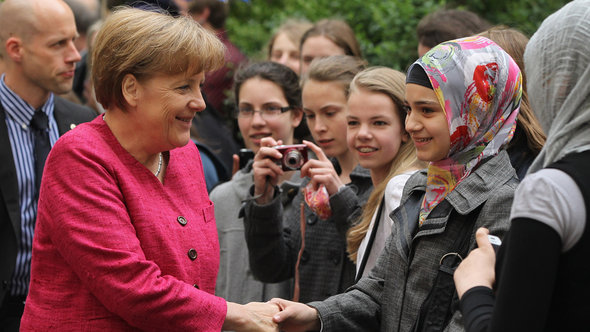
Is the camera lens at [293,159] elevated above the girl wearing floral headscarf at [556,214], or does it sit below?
below

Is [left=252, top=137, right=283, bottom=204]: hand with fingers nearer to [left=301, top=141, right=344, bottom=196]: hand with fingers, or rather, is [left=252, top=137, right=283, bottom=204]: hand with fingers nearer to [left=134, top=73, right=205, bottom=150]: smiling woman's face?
[left=301, top=141, right=344, bottom=196]: hand with fingers

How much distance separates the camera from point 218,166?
516 cm

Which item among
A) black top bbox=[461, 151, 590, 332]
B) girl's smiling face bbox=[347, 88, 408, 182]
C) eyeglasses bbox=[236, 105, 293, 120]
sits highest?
black top bbox=[461, 151, 590, 332]

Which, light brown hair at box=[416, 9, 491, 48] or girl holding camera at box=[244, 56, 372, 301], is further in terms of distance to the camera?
light brown hair at box=[416, 9, 491, 48]

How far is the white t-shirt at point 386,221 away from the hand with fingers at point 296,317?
371 mm

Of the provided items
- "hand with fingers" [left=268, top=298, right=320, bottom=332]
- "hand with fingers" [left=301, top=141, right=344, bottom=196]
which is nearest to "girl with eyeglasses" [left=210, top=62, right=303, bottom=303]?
"hand with fingers" [left=301, top=141, right=344, bottom=196]

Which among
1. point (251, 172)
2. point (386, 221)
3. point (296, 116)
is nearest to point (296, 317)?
point (386, 221)

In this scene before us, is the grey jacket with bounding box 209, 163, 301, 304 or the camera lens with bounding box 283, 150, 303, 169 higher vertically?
the camera lens with bounding box 283, 150, 303, 169

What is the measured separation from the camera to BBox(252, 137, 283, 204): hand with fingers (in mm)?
3777

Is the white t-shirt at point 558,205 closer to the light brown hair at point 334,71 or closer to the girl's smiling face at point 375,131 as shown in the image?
the girl's smiling face at point 375,131

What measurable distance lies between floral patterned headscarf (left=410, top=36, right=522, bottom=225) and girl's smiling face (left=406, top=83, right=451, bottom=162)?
38mm

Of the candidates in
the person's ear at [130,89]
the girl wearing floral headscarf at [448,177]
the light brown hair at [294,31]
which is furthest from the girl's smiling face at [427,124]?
the light brown hair at [294,31]

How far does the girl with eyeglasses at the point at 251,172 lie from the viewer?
428 cm

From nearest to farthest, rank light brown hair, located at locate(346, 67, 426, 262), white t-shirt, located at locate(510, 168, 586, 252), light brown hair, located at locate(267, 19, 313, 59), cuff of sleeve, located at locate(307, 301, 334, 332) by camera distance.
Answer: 1. white t-shirt, located at locate(510, 168, 586, 252)
2. cuff of sleeve, located at locate(307, 301, 334, 332)
3. light brown hair, located at locate(346, 67, 426, 262)
4. light brown hair, located at locate(267, 19, 313, 59)
